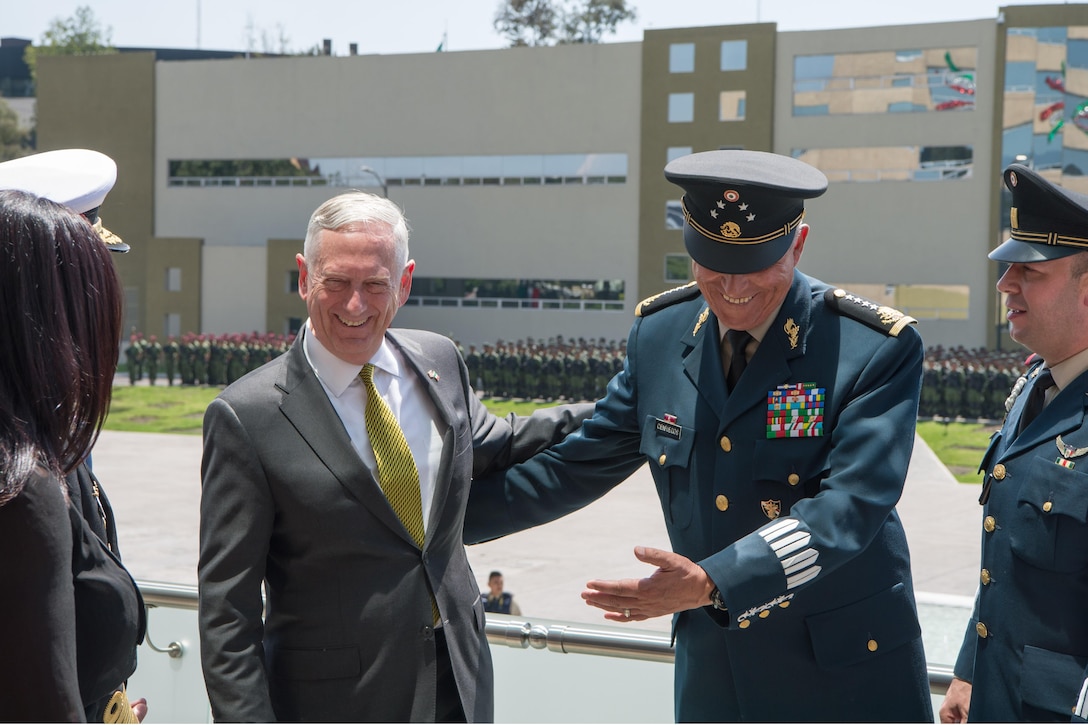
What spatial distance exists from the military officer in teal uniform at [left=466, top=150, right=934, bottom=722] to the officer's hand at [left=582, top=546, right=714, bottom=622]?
12mm

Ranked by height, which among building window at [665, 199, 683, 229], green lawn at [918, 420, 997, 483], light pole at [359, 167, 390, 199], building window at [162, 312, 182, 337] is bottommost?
green lawn at [918, 420, 997, 483]

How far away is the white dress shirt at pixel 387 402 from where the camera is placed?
232cm

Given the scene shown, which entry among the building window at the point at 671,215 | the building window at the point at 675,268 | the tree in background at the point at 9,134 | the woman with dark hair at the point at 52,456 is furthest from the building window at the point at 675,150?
the tree in background at the point at 9,134

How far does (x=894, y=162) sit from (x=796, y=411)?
106ft

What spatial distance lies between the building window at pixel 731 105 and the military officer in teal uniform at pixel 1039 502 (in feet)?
108

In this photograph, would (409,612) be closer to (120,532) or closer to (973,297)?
(120,532)

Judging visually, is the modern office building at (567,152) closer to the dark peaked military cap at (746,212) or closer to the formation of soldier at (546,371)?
the formation of soldier at (546,371)

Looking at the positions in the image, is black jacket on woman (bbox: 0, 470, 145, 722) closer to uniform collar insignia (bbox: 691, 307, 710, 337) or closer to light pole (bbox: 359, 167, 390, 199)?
uniform collar insignia (bbox: 691, 307, 710, 337)

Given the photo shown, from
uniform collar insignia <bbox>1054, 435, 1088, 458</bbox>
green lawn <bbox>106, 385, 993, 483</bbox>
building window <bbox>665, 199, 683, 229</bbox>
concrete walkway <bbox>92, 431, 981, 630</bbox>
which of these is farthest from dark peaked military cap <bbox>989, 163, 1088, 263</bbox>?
building window <bbox>665, 199, 683, 229</bbox>

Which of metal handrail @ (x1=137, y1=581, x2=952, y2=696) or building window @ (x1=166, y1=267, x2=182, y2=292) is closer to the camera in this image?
metal handrail @ (x1=137, y1=581, x2=952, y2=696)

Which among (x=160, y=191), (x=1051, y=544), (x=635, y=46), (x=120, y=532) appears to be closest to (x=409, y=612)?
(x=1051, y=544)

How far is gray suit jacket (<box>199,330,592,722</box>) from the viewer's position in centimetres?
214

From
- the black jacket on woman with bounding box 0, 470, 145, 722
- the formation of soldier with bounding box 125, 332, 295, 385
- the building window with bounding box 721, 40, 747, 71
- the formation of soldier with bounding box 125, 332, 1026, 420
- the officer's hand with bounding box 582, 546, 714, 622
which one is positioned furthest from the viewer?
the building window with bounding box 721, 40, 747, 71

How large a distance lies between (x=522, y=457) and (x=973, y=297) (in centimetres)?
3140
